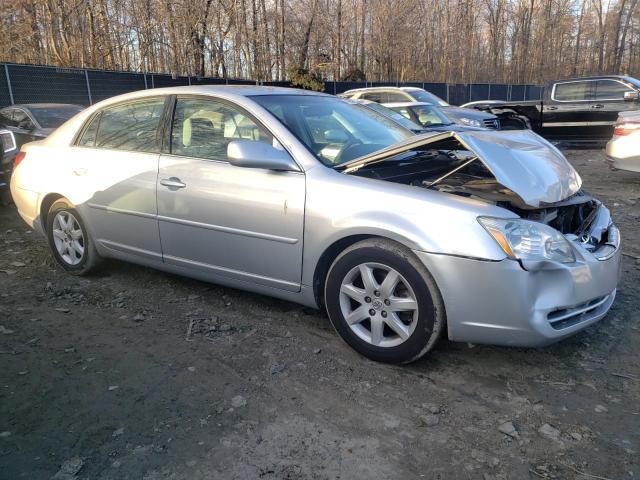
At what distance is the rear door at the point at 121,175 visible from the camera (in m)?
4.00

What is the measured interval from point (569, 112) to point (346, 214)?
11346 millimetres

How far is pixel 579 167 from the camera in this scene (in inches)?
408

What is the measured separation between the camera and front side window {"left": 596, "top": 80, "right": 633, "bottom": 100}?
1187 centimetres

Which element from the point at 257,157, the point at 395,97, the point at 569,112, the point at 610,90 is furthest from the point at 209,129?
the point at 610,90

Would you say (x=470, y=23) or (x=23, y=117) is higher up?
(x=470, y=23)

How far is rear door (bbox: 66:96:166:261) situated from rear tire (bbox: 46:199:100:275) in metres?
0.17

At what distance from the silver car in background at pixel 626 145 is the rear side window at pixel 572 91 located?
4.71 meters

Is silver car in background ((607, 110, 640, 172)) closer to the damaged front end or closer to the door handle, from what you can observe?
the damaged front end

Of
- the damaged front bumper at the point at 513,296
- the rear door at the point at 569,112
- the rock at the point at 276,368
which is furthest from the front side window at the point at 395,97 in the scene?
the rock at the point at 276,368

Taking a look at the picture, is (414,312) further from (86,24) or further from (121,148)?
(86,24)

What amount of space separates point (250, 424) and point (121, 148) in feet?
8.61

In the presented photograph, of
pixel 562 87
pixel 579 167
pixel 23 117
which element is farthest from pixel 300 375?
pixel 562 87

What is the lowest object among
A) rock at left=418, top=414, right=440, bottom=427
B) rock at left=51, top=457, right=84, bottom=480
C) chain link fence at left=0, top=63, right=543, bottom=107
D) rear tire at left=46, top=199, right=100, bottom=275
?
rock at left=418, top=414, right=440, bottom=427

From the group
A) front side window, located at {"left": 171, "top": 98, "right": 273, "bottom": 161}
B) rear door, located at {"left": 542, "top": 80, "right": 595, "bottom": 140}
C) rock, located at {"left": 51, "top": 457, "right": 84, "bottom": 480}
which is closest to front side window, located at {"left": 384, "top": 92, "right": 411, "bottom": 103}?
rear door, located at {"left": 542, "top": 80, "right": 595, "bottom": 140}
